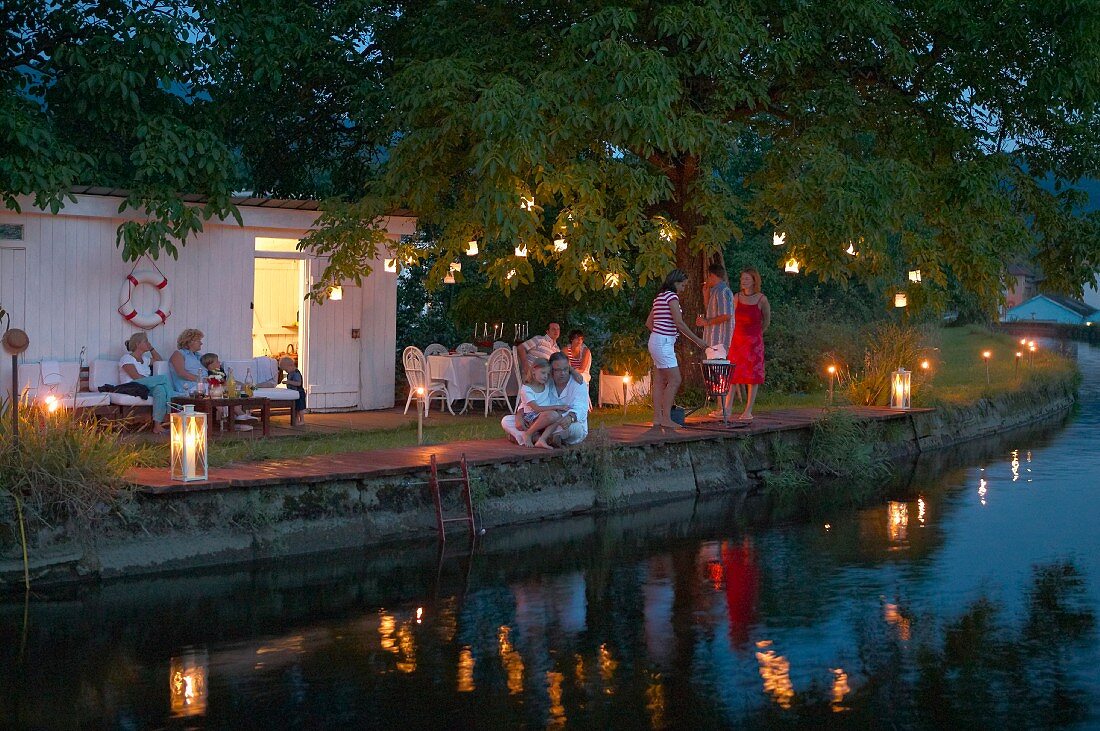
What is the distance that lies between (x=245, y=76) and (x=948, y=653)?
12.4m

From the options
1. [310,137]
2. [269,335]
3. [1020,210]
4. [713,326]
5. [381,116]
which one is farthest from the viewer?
[269,335]

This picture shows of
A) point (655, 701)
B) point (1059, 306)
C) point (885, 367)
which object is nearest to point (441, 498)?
point (655, 701)

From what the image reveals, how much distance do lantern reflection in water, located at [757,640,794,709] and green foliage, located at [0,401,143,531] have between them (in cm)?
451

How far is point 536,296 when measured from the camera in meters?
19.0

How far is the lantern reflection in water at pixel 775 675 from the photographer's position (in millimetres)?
6344

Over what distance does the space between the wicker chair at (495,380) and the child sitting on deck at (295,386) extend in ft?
7.76

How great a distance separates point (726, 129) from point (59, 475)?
8.43 metres

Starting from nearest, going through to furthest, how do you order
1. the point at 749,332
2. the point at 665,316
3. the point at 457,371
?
the point at 665,316, the point at 749,332, the point at 457,371

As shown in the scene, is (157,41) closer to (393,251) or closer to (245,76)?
(245,76)

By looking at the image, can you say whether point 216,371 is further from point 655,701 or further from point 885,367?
point 655,701

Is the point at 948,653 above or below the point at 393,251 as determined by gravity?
below

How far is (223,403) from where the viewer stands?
43.7ft

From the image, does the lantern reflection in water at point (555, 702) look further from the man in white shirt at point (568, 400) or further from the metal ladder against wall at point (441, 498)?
the man in white shirt at point (568, 400)

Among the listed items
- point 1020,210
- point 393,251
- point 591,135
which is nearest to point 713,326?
point 591,135
